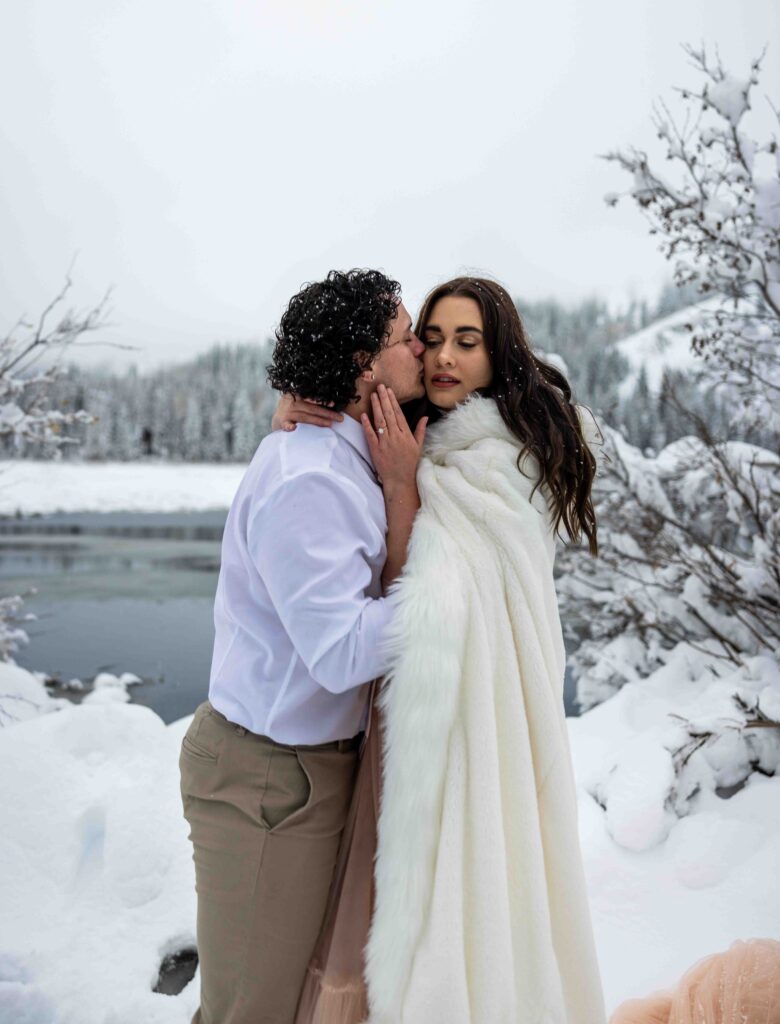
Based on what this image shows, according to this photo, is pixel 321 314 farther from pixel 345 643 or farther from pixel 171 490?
pixel 171 490

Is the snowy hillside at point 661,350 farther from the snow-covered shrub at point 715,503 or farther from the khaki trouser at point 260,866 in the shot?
the khaki trouser at point 260,866

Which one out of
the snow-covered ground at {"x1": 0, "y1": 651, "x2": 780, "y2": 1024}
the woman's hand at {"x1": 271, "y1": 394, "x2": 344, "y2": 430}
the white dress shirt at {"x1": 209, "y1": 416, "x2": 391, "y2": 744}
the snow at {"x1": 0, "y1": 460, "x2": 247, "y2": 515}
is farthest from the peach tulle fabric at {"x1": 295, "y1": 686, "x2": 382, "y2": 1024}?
the snow at {"x1": 0, "y1": 460, "x2": 247, "y2": 515}

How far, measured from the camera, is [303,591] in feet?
4.44

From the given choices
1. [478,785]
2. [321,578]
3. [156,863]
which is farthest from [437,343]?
[156,863]

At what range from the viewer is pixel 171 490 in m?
35.0

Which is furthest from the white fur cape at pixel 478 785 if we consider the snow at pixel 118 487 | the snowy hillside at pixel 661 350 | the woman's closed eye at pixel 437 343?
the snow at pixel 118 487

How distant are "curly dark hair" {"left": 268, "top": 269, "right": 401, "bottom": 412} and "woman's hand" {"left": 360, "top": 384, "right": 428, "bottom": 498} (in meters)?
0.07

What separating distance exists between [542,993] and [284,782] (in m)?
0.65

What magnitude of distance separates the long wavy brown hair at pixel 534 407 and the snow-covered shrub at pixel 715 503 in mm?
787

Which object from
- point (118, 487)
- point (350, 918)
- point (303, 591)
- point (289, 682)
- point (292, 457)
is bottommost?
point (118, 487)

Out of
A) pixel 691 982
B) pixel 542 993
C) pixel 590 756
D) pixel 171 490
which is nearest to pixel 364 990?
pixel 542 993

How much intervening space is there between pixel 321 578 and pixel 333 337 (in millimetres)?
508

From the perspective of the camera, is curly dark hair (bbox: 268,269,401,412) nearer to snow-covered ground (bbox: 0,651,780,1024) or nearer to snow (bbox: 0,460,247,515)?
snow-covered ground (bbox: 0,651,780,1024)

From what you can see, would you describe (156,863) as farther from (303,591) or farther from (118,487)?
(118,487)
